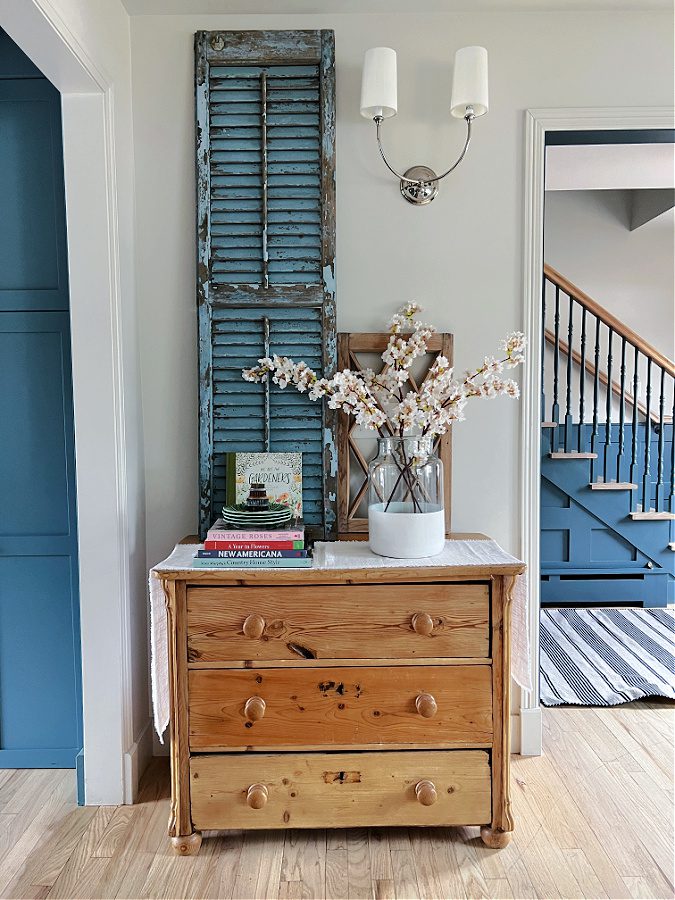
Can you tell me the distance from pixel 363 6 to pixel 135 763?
2567 millimetres

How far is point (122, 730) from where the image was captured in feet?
7.24

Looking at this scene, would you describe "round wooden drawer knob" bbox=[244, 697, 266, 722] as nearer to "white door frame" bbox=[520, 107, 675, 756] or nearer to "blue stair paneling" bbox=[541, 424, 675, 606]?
"white door frame" bbox=[520, 107, 675, 756]

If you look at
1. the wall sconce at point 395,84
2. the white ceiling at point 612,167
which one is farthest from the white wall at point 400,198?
the white ceiling at point 612,167

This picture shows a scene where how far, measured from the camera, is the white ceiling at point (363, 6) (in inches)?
88.0

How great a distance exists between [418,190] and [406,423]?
2.75 ft

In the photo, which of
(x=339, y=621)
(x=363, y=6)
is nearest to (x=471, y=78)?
(x=363, y=6)

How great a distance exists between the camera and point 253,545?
1979 mm

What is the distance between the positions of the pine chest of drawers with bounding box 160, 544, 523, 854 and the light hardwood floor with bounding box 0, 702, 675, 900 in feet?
0.27

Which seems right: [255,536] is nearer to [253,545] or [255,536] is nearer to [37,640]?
[253,545]

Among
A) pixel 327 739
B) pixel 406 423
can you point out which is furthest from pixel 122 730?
pixel 406 423

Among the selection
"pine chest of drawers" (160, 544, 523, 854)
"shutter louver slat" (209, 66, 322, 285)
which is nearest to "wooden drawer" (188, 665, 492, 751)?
"pine chest of drawers" (160, 544, 523, 854)

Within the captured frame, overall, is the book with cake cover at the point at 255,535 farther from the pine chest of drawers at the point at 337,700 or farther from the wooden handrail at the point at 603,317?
the wooden handrail at the point at 603,317

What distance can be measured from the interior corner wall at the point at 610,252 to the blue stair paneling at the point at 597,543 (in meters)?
1.89

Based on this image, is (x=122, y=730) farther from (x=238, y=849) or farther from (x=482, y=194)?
(x=482, y=194)
